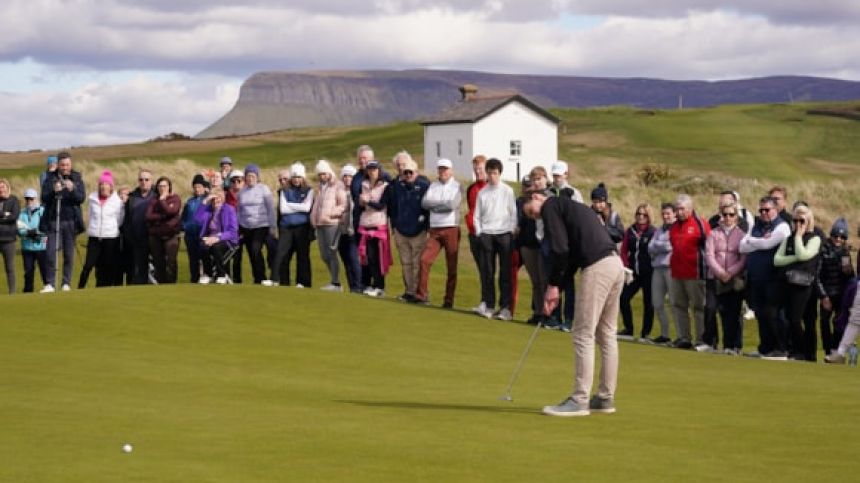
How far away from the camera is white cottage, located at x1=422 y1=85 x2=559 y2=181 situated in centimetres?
9856

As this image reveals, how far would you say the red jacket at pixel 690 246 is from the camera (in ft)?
70.0

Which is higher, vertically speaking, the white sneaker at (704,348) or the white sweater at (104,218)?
the white sweater at (104,218)

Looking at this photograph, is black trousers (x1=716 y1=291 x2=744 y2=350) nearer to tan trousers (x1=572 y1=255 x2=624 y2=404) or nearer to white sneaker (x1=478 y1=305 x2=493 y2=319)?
white sneaker (x1=478 y1=305 x2=493 y2=319)

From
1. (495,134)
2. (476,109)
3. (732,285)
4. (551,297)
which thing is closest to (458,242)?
(732,285)

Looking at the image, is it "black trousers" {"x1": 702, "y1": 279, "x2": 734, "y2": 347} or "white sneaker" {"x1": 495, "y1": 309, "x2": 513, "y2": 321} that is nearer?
"black trousers" {"x1": 702, "y1": 279, "x2": 734, "y2": 347}

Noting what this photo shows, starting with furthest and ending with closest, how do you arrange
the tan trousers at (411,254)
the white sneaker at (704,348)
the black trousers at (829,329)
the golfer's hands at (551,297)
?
the tan trousers at (411,254), the black trousers at (829,329), the white sneaker at (704,348), the golfer's hands at (551,297)

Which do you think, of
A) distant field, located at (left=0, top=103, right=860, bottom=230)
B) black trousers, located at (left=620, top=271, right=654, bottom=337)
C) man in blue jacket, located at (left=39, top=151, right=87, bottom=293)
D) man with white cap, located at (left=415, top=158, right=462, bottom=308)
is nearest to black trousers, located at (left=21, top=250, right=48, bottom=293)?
man in blue jacket, located at (left=39, top=151, right=87, bottom=293)

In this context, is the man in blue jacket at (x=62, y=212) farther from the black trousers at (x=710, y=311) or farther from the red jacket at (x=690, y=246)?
the black trousers at (x=710, y=311)

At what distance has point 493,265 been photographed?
22297 mm

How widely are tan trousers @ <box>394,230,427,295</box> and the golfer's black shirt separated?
33.4 feet

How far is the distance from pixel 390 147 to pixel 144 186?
95.7 m

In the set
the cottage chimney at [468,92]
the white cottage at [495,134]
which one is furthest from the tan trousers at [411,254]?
the cottage chimney at [468,92]

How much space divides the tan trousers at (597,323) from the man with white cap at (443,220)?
31.2ft

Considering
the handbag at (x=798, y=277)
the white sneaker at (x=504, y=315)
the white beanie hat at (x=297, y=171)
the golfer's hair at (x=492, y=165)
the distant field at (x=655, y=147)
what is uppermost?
the golfer's hair at (x=492, y=165)
